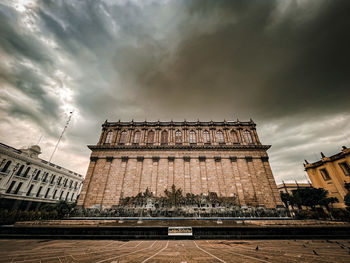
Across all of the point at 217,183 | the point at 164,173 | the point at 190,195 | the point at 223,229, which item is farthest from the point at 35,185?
the point at 223,229

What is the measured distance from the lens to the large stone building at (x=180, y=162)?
64.7ft

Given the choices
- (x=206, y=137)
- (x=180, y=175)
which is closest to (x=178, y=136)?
(x=206, y=137)

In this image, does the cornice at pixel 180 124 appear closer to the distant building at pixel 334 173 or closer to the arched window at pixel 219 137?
the arched window at pixel 219 137

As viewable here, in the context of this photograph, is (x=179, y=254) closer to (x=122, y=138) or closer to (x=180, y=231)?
(x=180, y=231)

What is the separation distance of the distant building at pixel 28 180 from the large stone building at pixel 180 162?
13.8 meters

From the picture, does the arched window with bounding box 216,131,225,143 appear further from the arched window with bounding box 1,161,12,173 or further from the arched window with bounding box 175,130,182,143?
the arched window with bounding box 1,161,12,173

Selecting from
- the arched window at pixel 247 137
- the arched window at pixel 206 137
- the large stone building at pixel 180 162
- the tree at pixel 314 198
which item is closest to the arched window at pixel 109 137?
the large stone building at pixel 180 162

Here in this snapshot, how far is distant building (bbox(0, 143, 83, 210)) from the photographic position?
71.1 ft

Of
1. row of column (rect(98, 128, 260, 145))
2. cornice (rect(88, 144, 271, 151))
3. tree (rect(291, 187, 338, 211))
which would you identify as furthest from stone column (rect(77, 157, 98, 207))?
tree (rect(291, 187, 338, 211))

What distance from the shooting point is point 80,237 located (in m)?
6.49

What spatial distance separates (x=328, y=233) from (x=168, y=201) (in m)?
15.1

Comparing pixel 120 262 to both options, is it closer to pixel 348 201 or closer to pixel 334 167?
pixel 348 201

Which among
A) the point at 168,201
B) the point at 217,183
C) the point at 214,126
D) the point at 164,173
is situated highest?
the point at 214,126

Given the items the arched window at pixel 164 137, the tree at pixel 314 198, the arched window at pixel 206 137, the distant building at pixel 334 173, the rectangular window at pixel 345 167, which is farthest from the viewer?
the arched window at pixel 164 137
